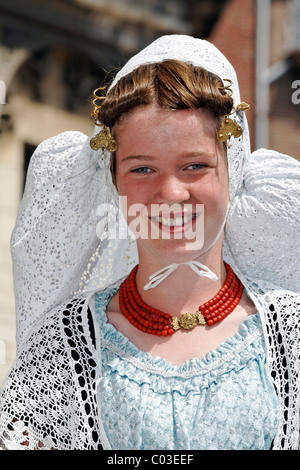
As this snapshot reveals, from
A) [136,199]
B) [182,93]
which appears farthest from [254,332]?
[182,93]

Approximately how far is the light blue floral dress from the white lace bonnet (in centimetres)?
27

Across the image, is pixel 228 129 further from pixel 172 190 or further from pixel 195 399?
pixel 195 399

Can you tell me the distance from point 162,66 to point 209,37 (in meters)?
6.72

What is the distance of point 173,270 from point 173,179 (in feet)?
0.91

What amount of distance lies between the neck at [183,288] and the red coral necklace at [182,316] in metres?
0.02

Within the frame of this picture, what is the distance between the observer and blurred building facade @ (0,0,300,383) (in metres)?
6.81

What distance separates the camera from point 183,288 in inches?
85.7

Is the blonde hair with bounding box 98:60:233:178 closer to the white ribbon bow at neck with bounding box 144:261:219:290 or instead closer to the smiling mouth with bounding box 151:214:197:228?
the smiling mouth with bounding box 151:214:197:228

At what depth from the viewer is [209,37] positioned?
8.56m

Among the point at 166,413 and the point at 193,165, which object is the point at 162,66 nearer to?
the point at 193,165
